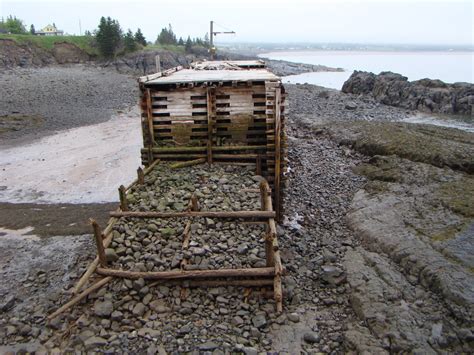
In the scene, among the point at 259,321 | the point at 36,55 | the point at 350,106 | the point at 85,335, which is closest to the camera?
the point at 85,335

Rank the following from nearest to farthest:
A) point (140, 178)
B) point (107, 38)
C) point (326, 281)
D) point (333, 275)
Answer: point (326, 281)
point (333, 275)
point (140, 178)
point (107, 38)

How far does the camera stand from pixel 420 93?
1633 inches

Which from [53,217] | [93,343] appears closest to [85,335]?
[93,343]

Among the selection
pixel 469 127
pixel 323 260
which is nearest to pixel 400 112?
pixel 469 127

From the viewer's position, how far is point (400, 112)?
38.2 m

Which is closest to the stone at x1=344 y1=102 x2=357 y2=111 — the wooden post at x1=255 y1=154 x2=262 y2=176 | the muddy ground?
the muddy ground

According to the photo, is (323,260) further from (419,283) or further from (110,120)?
(110,120)

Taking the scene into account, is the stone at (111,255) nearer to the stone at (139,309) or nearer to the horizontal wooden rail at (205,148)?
the stone at (139,309)

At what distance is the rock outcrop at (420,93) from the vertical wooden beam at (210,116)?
3395 cm

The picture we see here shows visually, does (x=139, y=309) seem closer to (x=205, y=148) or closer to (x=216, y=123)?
(x=205, y=148)

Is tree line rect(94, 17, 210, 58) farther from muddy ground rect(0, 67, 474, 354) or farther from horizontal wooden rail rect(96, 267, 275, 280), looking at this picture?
horizontal wooden rail rect(96, 267, 275, 280)

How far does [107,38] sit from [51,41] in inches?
376

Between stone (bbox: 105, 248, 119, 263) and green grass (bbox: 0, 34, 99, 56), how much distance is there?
6441 centimetres

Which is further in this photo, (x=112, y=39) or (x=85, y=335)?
(x=112, y=39)
